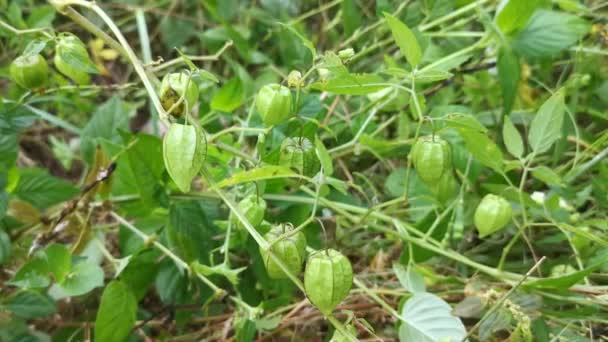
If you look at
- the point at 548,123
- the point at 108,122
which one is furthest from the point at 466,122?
the point at 108,122

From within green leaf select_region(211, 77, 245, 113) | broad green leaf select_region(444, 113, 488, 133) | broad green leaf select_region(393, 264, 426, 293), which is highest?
broad green leaf select_region(444, 113, 488, 133)

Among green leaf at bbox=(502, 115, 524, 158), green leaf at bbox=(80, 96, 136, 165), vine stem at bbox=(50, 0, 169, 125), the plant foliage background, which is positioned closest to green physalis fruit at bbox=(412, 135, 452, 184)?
the plant foliage background

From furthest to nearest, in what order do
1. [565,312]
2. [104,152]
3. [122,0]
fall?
1. [122,0]
2. [104,152]
3. [565,312]

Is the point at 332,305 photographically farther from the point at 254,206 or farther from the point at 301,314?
the point at 301,314

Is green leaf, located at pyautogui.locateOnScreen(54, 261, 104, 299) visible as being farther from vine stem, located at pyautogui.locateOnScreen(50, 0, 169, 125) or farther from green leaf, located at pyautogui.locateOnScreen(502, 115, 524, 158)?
green leaf, located at pyautogui.locateOnScreen(502, 115, 524, 158)

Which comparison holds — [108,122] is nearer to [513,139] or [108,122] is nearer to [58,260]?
[58,260]

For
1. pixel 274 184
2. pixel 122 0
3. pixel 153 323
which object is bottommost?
pixel 153 323

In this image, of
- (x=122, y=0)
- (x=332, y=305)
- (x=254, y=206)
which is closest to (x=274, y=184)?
(x=254, y=206)
